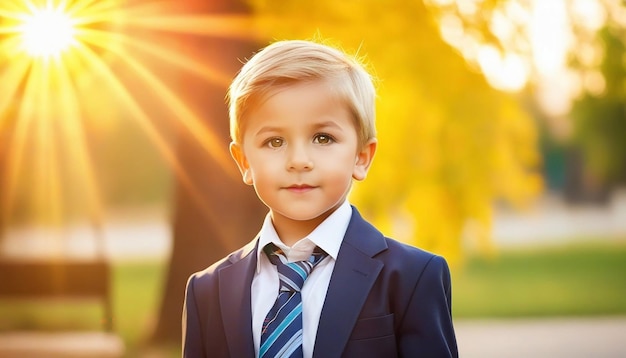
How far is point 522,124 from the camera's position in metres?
8.62

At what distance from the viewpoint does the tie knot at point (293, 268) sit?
2.25 metres

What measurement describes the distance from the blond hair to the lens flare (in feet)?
11.8

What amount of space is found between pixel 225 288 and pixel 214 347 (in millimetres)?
182

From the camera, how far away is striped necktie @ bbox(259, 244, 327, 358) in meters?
2.19

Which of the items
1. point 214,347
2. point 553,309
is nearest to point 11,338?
point 214,347

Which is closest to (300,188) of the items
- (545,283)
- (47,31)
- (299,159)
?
(299,159)

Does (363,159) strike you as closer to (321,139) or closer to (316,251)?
(321,139)

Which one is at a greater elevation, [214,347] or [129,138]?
[129,138]

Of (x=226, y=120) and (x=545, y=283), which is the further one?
(x=545, y=283)

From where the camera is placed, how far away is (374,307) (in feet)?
7.22

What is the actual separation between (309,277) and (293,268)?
57mm

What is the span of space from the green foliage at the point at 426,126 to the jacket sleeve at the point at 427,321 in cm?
471

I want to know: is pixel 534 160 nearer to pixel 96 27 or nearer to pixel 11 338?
pixel 96 27

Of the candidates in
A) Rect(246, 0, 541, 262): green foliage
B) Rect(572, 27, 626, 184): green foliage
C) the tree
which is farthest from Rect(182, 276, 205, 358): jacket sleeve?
Rect(572, 27, 626, 184): green foliage
